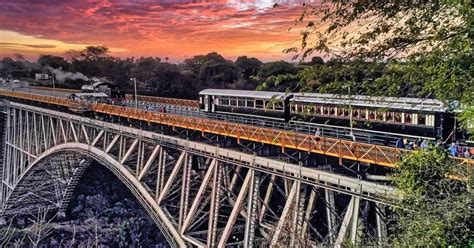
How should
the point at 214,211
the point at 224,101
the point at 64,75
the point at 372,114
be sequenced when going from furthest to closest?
the point at 64,75, the point at 224,101, the point at 214,211, the point at 372,114

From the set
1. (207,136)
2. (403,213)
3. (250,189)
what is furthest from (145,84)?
(403,213)

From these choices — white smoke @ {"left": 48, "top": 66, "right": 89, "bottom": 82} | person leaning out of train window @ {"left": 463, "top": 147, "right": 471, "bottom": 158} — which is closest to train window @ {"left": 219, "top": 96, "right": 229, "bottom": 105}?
person leaning out of train window @ {"left": 463, "top": 147, "right": 471, "bottom": 158}

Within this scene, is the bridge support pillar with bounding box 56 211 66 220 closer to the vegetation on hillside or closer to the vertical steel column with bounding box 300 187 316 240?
the vertical steel column with bounding box 300 187 316 240

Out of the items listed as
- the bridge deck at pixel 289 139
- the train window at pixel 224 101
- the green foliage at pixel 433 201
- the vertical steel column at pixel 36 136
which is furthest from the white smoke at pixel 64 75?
the green foliage at pixel 433 201

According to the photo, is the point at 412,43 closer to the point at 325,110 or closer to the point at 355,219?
the point at 355,219

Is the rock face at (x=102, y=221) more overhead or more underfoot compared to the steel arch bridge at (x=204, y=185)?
more underfoot

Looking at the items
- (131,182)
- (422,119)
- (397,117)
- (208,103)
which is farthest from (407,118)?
(131,182)

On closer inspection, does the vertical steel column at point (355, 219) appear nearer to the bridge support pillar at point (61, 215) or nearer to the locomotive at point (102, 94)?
the locomotive at point (102, 94)
